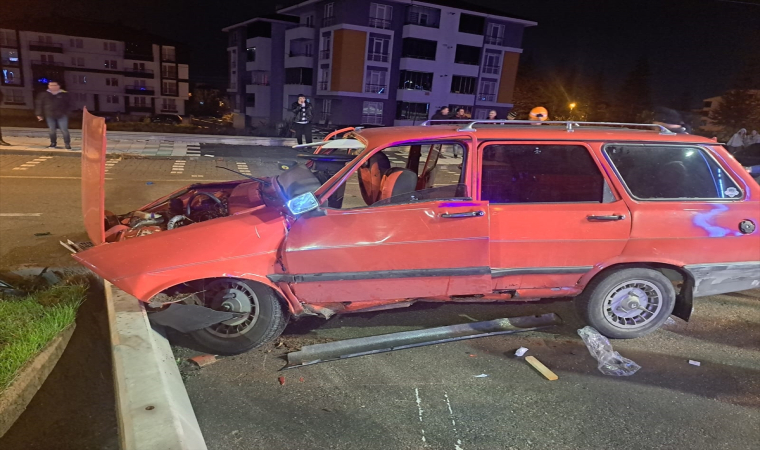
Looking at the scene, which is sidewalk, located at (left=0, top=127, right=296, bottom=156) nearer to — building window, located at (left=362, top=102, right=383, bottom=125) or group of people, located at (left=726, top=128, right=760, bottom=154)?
group of people, located at (left=726, top=128, right=760, bottom=154)

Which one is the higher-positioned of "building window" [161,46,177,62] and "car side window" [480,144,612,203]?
"building window" [161,46,177,62]

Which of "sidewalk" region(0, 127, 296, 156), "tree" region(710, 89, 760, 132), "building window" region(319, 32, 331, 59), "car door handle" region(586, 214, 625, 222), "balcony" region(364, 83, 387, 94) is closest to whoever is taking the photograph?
"car door handle" region(586, 214, 625, 222)

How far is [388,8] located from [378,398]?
41213 mm

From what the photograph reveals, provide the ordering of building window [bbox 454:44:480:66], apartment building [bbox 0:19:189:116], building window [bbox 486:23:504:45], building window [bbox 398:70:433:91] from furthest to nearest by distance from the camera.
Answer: apartment building [bbox 0:19:189:116] < building window [bbox 486:23:504:45] < building window [bbox 454:44:480:66] < building window [bbox 398:70:433:91]

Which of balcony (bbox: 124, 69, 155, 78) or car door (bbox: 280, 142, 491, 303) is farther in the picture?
balcony (bbox: 124, 69, 155, 78)

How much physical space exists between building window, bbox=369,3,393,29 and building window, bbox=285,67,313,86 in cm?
785

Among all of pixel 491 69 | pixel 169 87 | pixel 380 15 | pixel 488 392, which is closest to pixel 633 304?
pixel 488 392

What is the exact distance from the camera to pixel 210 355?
3676 millimetres

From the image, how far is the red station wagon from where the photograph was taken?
3.46 metres

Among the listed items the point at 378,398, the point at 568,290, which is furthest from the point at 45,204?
the point at 568,290

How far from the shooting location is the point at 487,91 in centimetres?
4569

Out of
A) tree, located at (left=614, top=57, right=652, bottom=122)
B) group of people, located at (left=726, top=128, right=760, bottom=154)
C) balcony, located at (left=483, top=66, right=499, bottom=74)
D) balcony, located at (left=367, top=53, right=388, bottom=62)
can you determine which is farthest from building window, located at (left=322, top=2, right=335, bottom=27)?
tree, located at (left=614, top=57, right=652, bottom=122)

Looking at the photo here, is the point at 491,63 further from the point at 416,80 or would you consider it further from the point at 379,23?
the point at 379,23

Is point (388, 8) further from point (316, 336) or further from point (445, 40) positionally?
point (316, 336)
